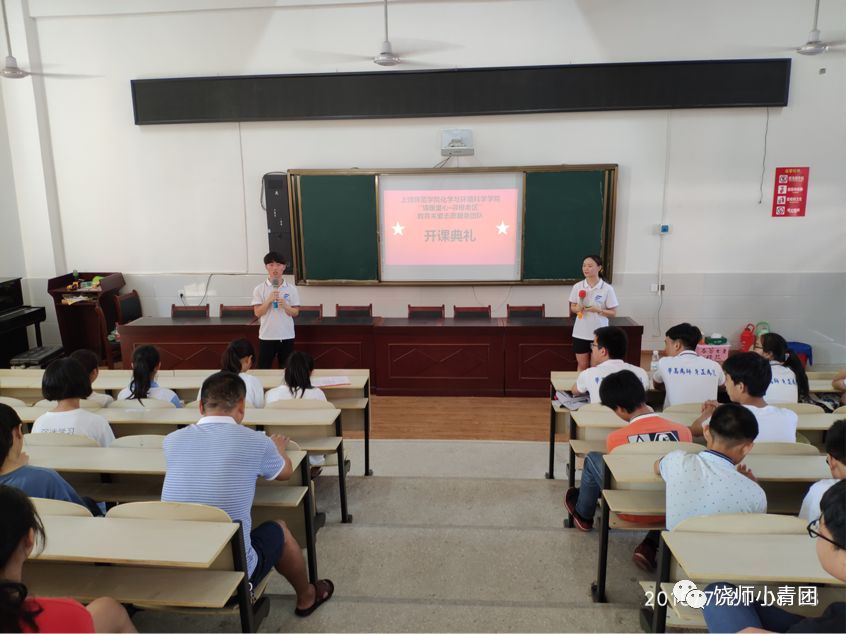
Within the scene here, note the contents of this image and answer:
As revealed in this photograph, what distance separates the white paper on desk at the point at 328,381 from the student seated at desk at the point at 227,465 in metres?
1.36

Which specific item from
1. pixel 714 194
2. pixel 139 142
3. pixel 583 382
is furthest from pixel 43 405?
pixel 714 194

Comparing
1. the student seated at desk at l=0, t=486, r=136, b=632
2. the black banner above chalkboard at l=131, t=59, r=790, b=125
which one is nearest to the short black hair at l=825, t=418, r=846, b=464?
the student seated at desk at l=0, t=486, r=136, b=632

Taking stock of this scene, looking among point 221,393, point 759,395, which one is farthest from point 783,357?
point 221,393

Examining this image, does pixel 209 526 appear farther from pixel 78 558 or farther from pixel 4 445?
pixel 4 445

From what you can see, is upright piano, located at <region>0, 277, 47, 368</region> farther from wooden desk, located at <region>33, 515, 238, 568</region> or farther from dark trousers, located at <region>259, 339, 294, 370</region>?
wooden desk, located at <region>33, 515, 238, 568</region>

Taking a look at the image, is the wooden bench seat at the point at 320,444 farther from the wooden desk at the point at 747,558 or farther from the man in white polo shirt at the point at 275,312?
the man in white polo shirt at the point at 275,312

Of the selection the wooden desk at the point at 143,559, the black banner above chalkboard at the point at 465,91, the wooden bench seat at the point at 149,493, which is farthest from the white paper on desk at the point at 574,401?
the black banner above chalkboard at the point at 465,91

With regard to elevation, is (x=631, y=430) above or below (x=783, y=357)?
below

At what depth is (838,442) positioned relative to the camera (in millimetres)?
2002

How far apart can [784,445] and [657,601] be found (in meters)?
1.11

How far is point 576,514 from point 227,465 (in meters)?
1.92

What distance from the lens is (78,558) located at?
1.79 m

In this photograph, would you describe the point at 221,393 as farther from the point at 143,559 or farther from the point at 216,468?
the point at 143,559

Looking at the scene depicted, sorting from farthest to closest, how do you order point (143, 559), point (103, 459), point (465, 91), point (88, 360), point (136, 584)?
point (465, 91) < point (88, 360) < point (103, 459) < point (136, 584) < point (143, 559)
